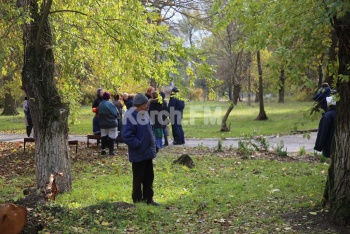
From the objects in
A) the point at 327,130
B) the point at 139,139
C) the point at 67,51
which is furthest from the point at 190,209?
the point at 327,130

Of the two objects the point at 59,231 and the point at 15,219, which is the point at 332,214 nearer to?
the point at 59,231

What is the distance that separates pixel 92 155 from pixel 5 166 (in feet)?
8.33

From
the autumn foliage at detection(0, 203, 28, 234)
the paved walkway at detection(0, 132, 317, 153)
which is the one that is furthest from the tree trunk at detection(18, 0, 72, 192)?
the paved walkway at detection(0, 132, 317, 153)

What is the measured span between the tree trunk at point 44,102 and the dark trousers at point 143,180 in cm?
202

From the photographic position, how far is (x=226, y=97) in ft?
22.4

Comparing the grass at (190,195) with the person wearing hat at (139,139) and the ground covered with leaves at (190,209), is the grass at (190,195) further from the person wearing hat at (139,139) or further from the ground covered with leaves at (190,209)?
the person wearing hat at (139,139)

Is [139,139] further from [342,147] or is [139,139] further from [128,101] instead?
[128,101]

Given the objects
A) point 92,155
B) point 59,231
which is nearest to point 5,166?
point 92,155

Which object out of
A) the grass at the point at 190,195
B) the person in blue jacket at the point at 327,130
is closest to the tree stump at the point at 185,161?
the grass at the point at 190,195

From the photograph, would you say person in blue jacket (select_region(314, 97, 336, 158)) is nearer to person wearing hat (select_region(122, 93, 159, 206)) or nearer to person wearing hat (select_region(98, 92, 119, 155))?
person wearing hat (select_region(122, 93, 159, 206))

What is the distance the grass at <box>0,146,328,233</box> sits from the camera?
595 centimetres

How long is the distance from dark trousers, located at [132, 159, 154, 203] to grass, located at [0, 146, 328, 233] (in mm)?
375

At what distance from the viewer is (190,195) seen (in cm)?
805

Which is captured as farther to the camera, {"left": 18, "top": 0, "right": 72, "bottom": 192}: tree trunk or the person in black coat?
the person in black coat
